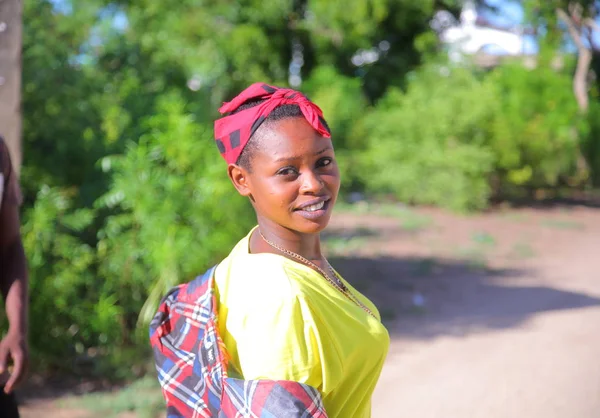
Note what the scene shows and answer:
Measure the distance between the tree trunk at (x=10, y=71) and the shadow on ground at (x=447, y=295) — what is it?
3.65 metres

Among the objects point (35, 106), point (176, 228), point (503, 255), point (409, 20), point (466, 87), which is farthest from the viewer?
point (409, 20)

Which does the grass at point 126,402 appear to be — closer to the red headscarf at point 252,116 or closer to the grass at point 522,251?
the red headscarf at point 252,116

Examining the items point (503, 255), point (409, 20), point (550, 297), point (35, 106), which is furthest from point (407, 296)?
point (409, 20)

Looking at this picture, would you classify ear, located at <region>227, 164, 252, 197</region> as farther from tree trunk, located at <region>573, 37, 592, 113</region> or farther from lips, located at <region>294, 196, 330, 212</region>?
tree trunk, located at <region>573, 37, 592, 113</region>

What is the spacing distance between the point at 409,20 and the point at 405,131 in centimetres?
621

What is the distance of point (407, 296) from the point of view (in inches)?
290

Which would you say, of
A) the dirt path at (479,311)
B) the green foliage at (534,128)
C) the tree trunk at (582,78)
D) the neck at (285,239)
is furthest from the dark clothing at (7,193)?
the tree trunk at (582,78)

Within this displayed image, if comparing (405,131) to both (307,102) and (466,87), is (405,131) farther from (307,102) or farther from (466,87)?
(307,102)

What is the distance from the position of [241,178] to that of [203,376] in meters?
0.45

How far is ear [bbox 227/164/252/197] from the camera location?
5.10ft

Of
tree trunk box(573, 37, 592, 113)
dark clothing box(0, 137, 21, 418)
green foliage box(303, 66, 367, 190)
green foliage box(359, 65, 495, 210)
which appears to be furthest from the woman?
tree trunk box(573, 37, 592, 113)

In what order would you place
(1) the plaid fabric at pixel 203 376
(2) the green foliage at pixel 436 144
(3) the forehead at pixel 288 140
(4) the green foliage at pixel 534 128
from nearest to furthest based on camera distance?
(1) the plaid fabric at pixel 203 376
(3) the forehead at pixel 288 140
(2) the green foliage at pixel 436 144
(4) the green foliage at pixel 534 128

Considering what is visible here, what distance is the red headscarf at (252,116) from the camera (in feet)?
4.86

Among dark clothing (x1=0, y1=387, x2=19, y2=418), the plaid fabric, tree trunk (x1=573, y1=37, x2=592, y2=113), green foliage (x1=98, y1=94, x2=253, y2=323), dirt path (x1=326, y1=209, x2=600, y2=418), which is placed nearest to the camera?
the plaid fabric
